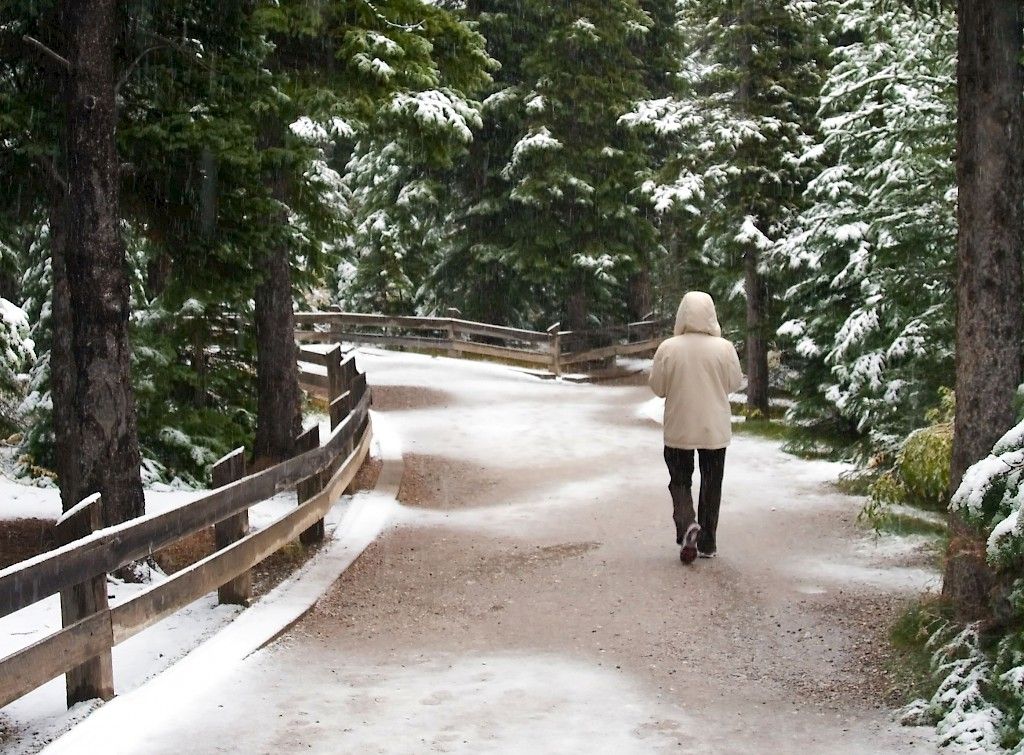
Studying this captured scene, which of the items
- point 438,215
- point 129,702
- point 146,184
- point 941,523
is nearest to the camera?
point 129,702

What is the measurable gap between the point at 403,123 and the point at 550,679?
31.3ft

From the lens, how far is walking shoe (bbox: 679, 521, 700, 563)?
10.2 metres

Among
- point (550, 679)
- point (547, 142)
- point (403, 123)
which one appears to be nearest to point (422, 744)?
point (550, 679)

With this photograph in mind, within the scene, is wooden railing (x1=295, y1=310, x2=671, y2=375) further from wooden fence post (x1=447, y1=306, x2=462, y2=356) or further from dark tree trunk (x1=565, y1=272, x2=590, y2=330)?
dark tree trunk (x1=565, y1=272, x2=590, y2=330)

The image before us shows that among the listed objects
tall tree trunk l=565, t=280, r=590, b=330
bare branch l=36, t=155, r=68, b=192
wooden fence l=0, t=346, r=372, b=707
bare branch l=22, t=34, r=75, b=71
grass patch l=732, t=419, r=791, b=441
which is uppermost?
bare branch l=22, t=34, r=75, b=71

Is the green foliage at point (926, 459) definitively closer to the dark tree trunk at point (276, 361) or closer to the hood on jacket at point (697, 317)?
the hood on jacket at point (697, 317)

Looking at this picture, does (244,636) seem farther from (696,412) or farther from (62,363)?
(62,363)

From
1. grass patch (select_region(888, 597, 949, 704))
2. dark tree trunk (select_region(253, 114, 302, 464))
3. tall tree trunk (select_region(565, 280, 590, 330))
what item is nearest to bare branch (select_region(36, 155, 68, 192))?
dark tree trunk (select_region(253, 114, 302, 464))

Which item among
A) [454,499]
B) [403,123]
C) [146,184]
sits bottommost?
[454,499]

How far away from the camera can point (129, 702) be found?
20.6 ft

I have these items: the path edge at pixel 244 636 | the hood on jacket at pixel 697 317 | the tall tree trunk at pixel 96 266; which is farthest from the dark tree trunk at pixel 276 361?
the hood on jacket at pixel 697 317

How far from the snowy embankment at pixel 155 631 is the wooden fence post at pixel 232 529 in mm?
105

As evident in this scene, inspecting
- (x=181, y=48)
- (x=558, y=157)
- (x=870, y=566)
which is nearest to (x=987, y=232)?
(x=870, y=566)

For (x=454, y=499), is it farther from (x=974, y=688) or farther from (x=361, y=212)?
(x=361, y=212)
